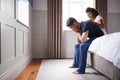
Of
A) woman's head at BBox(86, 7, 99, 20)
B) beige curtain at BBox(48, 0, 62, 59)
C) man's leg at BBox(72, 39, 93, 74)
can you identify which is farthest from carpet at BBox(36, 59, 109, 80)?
beige curtain at BBox(48, 0, 62, 59)

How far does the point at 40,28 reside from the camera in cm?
504

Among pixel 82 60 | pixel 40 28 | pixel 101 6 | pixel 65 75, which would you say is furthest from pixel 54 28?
pixel 65 75

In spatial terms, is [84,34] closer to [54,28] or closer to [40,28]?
[54,28]

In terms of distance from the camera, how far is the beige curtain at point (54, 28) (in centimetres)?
489

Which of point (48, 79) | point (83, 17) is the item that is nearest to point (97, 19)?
point (48, 79)

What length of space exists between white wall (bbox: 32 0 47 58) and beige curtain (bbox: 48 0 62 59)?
0.54 ft

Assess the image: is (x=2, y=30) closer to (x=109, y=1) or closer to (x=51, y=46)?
(x=51, y=46)

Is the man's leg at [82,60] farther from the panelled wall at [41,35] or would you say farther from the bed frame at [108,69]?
the panelled wall at [41,35]

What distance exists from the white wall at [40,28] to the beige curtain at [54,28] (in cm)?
16

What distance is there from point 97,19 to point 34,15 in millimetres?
2117

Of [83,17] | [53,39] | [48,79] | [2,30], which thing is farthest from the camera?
[83,17]

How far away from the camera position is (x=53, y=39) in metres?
4.92

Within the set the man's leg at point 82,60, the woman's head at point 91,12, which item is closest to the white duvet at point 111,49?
the man's leg at point 82,60

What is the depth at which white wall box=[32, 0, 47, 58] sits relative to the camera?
197 inches
